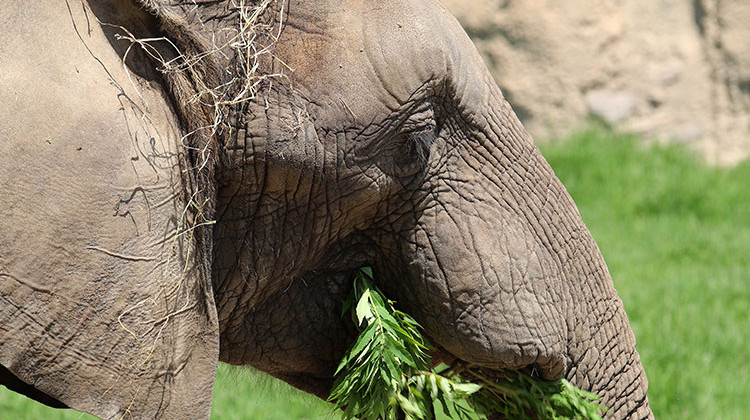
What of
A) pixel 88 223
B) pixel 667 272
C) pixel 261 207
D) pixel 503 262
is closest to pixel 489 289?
pixel 503 262

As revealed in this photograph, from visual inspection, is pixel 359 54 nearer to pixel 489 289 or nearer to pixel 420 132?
pixel 420 132

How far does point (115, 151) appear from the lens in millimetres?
1695

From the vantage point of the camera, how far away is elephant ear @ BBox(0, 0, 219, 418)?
5.36 feet

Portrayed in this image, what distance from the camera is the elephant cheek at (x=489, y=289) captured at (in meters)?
2.12

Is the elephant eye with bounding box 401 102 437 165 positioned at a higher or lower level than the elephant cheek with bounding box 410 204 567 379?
higher

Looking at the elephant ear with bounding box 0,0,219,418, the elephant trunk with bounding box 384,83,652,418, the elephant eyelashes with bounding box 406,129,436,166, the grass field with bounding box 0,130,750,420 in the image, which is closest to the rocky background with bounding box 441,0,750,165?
the grass field with bounding box 0,130,750,420

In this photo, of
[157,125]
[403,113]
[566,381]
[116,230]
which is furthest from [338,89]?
[566,381]

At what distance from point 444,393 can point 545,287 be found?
0.30 meters

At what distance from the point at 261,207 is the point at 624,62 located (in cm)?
606

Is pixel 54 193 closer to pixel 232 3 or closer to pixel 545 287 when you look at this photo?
pixel 232 3

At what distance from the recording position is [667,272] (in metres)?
5.68

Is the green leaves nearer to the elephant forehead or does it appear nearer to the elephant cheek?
the elephant cheek

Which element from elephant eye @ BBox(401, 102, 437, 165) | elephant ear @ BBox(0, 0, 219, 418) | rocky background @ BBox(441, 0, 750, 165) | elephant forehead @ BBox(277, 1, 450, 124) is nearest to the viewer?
elephant ear @ BBox(0, 0, 219, 418)

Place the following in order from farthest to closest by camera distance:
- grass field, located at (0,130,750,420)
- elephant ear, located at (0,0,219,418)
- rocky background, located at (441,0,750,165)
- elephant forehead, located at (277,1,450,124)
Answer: rocky background, located at (441,0,750,165), grass field, located at (0,130,750,420), elephant forehead, located at (277,1,450,124), elephant ear, located at (0,0,219,418)
